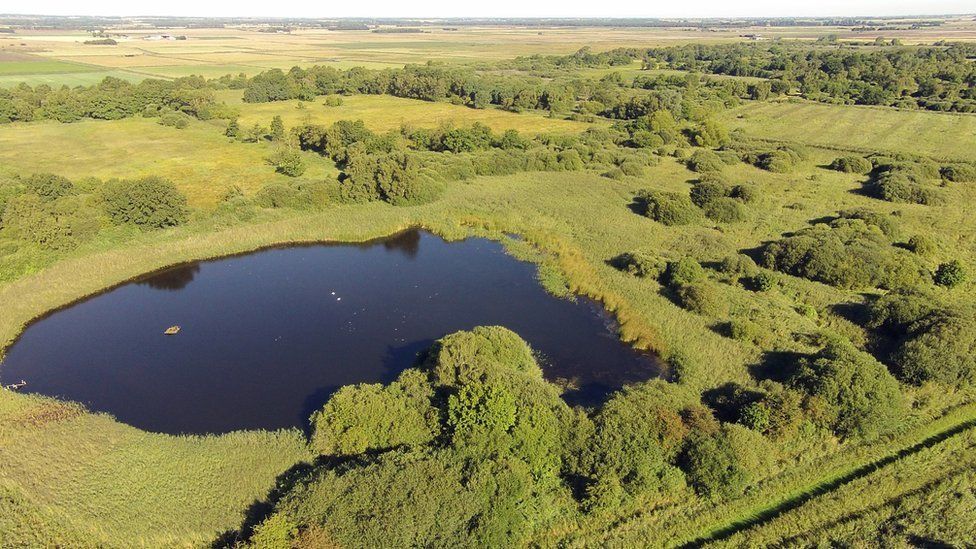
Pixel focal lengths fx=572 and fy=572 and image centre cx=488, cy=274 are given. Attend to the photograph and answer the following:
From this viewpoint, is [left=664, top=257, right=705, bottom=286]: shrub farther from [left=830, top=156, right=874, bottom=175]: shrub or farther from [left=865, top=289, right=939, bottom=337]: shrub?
[left=830, top=156, right=874, bottom=175]: shrub

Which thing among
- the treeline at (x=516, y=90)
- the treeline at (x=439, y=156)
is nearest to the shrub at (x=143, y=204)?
the treeline at (x=439, y=156)

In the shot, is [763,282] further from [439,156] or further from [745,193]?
[439,156]

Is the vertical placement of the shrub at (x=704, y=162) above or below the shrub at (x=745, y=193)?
above

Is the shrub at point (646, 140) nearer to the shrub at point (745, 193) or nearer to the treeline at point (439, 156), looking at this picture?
the treeline at point (439, 156)

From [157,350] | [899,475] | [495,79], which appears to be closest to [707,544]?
[899,475]

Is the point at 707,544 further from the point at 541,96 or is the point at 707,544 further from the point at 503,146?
the point at 541,96

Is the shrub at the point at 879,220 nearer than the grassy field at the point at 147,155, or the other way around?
the shrub at the point at 879,220
